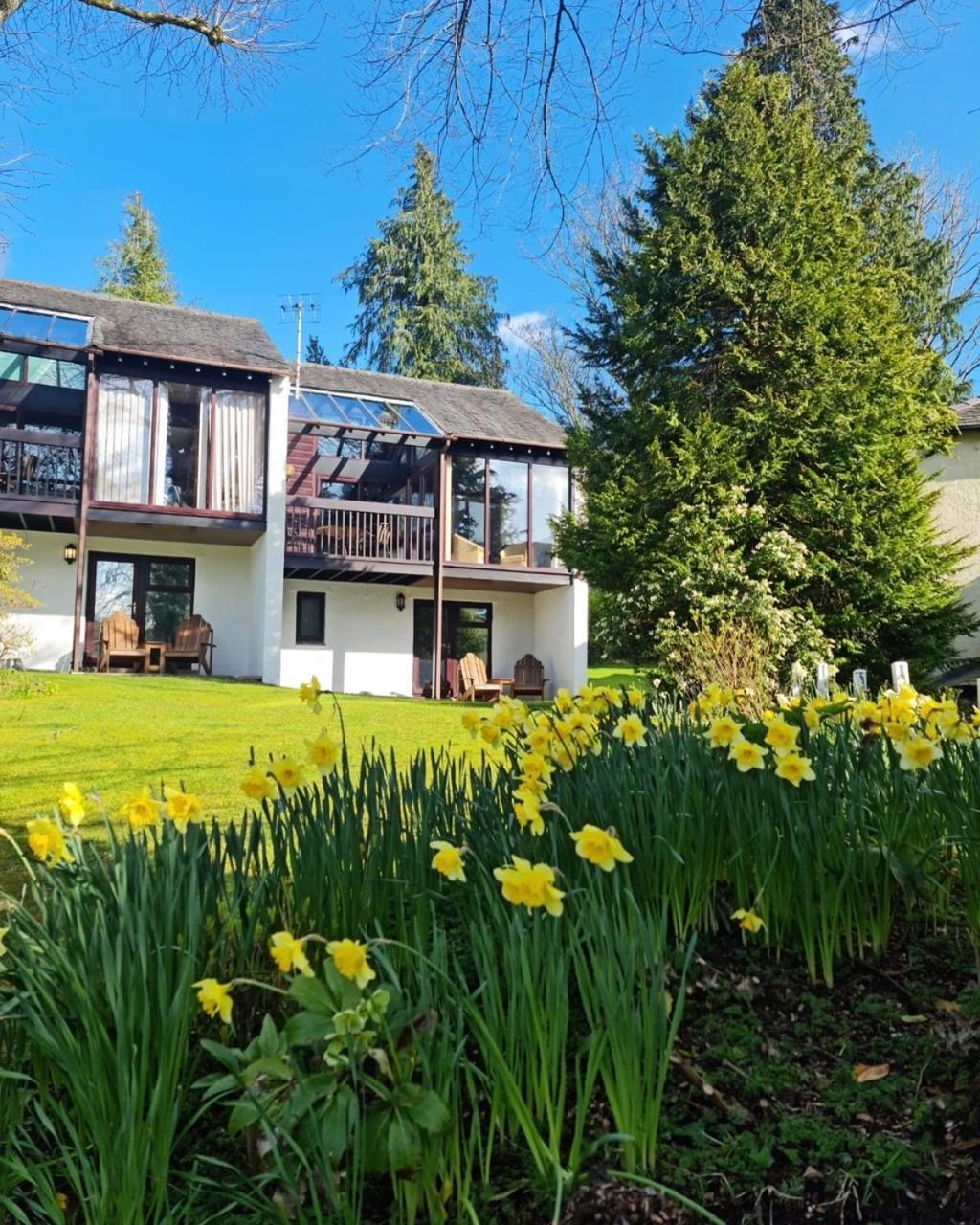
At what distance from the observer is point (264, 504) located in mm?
15766

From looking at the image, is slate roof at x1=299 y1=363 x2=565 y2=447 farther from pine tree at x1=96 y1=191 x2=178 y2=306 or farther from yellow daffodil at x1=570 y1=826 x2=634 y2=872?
pine tree at x1=96 y1=191 x2=178 y2=306

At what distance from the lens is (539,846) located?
2051 millimetres

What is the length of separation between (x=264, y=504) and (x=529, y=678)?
6.54 m

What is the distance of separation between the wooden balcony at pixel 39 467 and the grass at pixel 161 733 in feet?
13.1

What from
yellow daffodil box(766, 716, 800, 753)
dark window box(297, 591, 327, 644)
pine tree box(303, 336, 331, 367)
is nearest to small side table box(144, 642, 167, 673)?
dark window box(297, 591, 327, 644)

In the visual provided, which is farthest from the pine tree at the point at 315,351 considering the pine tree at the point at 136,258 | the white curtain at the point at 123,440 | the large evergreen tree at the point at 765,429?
the large evergreen tree at the point at 765,429

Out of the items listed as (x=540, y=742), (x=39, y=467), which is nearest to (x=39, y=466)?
(x=39, y=467)

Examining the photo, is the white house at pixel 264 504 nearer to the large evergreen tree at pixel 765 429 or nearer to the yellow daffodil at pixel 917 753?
the large evergreen tree at pixel 765 429

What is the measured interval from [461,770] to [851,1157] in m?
1.53

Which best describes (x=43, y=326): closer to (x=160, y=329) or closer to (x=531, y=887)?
(x=160, y=329)

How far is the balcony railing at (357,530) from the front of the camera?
54.2 ft

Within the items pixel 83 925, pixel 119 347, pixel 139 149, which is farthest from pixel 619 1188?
pixel 119 347

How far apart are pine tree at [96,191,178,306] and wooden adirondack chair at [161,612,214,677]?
24.1 m

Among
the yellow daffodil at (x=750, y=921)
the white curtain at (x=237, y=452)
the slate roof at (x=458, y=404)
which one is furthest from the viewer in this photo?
the slate roof at (x=458, y=404)
